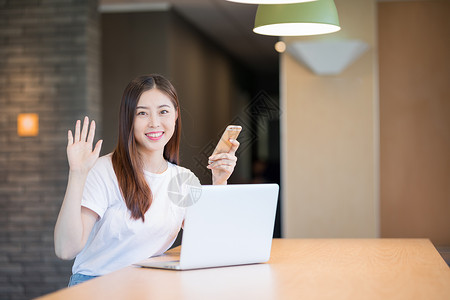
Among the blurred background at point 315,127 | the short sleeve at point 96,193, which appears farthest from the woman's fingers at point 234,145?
the blurred background at point 315,127

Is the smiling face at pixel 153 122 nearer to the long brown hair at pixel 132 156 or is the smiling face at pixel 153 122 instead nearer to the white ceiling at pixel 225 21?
the long brown hair at pixel 132 156

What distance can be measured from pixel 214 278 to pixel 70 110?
12.5ft

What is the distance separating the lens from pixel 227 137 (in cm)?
215

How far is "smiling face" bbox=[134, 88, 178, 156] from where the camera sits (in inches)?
82.1

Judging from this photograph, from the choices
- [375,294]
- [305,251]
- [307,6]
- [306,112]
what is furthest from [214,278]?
[306,112]

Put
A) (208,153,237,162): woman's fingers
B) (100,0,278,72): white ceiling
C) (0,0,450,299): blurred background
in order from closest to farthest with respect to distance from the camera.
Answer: (208,153,237,162): woman's fingers, (0,0,450,299): blurred background, (100,0,278,72): white ceiling

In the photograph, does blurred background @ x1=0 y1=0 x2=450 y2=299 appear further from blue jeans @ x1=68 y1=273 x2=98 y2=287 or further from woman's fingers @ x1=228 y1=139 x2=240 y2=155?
blue jeans @ x1=68 y1=273 x2=98 y2=287

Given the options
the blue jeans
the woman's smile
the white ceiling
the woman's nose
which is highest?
the white ceiling

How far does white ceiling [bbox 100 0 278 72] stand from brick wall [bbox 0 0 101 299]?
0.63 meters

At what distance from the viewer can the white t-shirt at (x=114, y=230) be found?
1.97 metres

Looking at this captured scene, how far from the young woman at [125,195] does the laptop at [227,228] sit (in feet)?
0.60

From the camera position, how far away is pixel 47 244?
202 inches

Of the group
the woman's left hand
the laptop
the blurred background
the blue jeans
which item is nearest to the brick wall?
the blurred background

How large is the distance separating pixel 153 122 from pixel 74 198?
1.38ft
